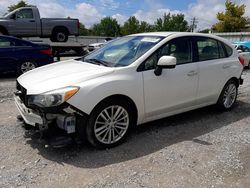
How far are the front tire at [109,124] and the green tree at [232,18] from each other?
46.3m

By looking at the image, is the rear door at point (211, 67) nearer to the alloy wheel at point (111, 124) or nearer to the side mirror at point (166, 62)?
the side mirror at point (166, 62)

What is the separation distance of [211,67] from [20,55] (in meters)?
6.54

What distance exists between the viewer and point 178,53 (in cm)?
477

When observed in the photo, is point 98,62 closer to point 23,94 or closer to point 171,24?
point 23,94

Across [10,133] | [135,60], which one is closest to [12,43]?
[10,133]

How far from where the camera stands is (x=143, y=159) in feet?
12.3

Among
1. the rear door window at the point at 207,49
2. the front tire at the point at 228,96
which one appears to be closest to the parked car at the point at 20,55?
the rear door window at the point at 207,49

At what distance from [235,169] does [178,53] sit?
2.06 metres

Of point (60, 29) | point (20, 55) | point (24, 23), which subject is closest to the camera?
point (20, 55)

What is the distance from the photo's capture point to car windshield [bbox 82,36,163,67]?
4.30 meters

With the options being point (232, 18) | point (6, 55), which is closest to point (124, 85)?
point (6, 55)

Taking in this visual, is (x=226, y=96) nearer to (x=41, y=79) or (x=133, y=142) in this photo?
(x=133, y=142)

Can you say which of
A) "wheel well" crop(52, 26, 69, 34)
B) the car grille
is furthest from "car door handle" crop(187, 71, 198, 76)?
"wheel well" crop(52, 26, 69, 34)

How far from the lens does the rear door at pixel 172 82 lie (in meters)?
4.27
